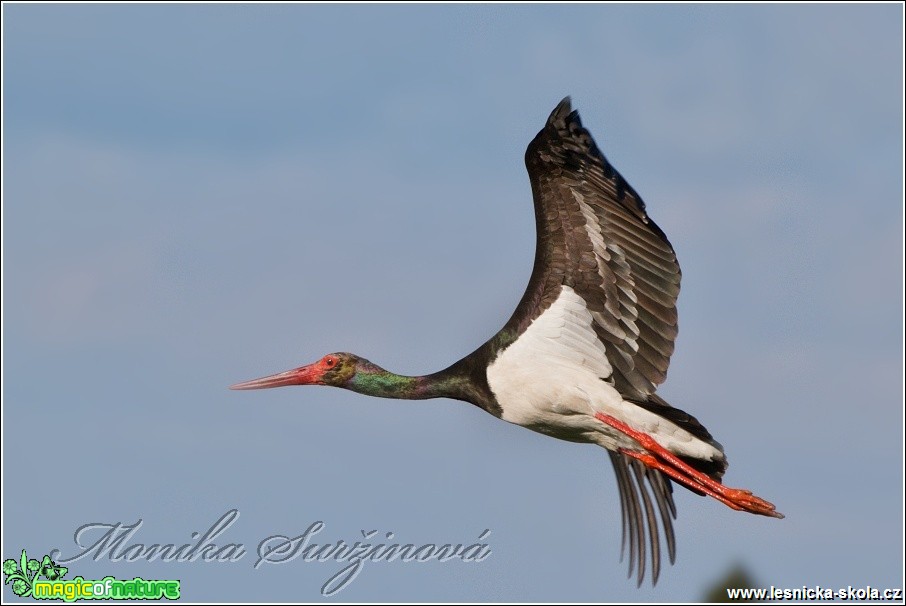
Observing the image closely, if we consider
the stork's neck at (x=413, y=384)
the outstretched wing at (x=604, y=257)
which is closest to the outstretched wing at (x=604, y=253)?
the outstretched wing at (x=604, y=257)

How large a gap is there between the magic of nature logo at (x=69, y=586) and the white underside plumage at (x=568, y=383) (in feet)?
13.0

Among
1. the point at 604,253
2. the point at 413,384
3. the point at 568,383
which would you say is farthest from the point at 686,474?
the point at 413,384

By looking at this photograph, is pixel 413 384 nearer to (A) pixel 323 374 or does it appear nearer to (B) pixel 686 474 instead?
(A) pixel 323 374

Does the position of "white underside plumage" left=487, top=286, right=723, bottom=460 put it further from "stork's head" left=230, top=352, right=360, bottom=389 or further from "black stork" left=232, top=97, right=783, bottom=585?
"stork's head" left=230, top=352, right=360, bottom=389

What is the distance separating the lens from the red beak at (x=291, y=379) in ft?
69.2

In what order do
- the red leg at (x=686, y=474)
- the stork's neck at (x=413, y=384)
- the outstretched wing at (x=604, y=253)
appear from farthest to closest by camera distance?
the stork's neck at (x=413, y=384) < the red leg at (x=686, y=474) < the outstretched wing at (x=604, y=253)

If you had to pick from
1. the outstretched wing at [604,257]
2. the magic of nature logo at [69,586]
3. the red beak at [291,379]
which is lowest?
the magic of nature logo at [69,586]

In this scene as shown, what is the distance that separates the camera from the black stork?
707 inches

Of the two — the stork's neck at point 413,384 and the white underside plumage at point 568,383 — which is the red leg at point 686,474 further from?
the stork's neck at point 413,384

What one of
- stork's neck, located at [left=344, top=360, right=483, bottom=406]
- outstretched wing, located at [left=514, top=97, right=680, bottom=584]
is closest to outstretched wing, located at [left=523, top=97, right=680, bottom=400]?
outstretched wing, located at [left=514, top=97, right=680, bottom=584]

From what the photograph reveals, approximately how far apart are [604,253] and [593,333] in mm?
832

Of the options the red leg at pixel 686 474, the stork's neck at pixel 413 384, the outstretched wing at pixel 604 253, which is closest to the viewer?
the outstretched wing at pixel 604 253

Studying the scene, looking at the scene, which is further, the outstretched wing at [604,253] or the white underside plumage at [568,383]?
the white underside plumage at [568,383]

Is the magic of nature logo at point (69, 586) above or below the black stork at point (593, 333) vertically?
below
